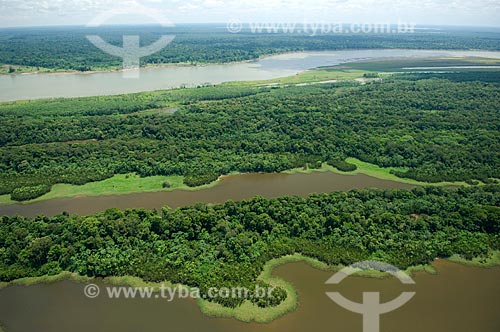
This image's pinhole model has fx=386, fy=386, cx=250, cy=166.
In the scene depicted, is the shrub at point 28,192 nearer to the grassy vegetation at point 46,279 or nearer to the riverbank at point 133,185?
the riverbank at point 133,185

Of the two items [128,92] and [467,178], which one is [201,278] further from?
[128,92]

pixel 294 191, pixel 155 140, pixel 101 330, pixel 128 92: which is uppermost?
pixel 128 92

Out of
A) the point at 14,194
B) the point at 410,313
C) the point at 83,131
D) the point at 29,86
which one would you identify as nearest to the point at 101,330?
the point at 410,313

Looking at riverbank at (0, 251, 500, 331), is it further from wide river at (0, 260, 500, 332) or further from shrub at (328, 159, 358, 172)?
shrub at (328, 159, 358, 172)

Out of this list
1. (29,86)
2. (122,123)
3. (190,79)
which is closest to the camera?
(122,123)

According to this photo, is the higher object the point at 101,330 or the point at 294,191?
the point at 294,191

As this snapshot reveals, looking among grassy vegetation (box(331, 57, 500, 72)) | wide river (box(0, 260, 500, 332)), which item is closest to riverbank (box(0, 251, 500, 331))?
wide river (box(0, 260, 500, 332))

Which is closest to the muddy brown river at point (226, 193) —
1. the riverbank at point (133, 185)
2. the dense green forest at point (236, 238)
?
the riverbank at point (133, 185)

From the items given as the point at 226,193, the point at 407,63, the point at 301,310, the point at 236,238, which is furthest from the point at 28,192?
the point at 407,63

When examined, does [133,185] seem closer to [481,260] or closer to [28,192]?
[28,192]
